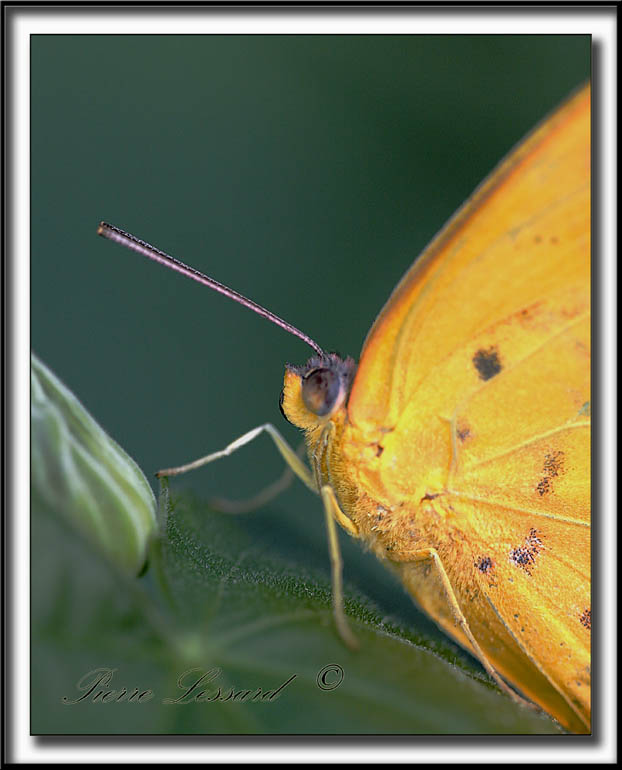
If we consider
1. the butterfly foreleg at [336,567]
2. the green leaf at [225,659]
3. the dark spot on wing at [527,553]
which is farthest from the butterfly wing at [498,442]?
the green leaf at [225,659]

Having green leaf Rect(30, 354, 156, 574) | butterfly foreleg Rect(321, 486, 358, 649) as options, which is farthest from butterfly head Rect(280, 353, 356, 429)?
green leaf Rect(30, 354, 156, 574)

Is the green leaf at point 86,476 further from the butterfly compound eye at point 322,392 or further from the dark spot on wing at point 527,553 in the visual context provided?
the dark spot on wing at point 527,553

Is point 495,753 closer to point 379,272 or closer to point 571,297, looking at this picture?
point 571,297

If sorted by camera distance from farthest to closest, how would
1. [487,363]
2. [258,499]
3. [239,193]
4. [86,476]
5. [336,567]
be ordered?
[239,193] → [258,499] → [487,363] → [336,567] → [86,476]

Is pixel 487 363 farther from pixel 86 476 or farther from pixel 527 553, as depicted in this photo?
pixel 86 476

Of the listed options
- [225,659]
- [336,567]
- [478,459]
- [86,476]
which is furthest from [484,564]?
[86,476]

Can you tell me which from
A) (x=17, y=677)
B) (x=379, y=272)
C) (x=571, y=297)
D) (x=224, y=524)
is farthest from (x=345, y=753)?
(x=379, y=272)
